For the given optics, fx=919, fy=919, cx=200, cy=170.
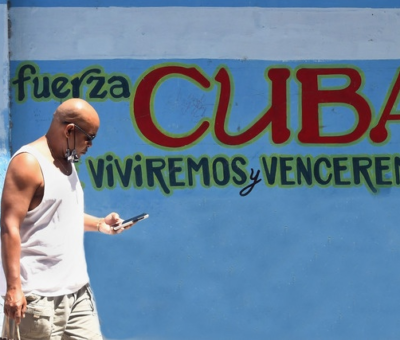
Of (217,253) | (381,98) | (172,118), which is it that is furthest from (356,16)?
(217,253)

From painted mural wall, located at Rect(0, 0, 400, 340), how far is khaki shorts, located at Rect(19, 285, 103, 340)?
64.9 inches

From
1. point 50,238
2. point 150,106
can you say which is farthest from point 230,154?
point 50,238

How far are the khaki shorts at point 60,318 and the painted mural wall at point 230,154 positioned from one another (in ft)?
5.41

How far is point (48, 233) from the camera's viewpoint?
3.96m

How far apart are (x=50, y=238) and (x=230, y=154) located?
6.87 feet

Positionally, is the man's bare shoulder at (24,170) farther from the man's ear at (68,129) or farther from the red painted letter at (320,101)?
the red painted letter at (320,101)

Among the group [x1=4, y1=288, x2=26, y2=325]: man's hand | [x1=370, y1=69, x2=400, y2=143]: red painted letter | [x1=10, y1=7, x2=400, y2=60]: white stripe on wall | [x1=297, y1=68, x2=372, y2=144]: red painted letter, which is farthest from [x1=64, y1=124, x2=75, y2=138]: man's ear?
[x1=370, y1=69, x2=400, y2=143]: red painted letter

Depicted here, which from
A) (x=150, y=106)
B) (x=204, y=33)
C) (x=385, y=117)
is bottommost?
(x=385, y=117)

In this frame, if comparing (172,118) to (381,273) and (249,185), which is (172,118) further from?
(381,273)

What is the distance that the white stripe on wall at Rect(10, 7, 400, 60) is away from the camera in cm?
579

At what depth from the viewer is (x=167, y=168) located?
582cm

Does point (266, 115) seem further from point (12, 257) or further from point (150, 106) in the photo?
point (12, 257)

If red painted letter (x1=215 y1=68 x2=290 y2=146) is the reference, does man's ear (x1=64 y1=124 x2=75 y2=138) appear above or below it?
below

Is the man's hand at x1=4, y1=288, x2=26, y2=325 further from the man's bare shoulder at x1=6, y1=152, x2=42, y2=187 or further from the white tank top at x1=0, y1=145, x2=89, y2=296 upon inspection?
the man's bare shoulder at x1=6, y1=152, x2=42, y2=187
